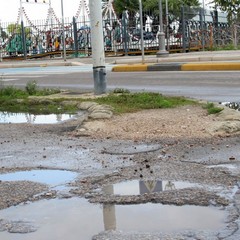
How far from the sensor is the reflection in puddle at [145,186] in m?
5.24

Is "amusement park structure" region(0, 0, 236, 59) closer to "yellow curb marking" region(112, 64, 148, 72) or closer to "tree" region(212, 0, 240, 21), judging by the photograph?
"tree" region(212, 0, 240, 21)

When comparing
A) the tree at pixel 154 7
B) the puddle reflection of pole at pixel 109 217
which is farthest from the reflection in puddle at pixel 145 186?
the tree at pixel 154 7

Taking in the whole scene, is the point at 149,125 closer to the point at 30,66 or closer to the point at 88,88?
the point at 88,88

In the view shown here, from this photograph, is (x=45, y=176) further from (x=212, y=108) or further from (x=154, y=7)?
(x=154, y=7)

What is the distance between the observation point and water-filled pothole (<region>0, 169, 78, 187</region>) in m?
5.78

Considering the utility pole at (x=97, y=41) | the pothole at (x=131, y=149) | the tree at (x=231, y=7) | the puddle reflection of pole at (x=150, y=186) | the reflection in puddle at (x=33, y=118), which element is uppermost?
the tree at (x=231, y=7)

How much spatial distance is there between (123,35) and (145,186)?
26.6 meters

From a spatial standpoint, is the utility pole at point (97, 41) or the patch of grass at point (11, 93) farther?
the patch of grass at point (11, 93)

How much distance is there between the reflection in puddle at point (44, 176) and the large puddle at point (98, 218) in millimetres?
767

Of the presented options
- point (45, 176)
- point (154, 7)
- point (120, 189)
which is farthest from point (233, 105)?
point (154, 7)

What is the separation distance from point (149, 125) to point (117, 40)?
24235mm

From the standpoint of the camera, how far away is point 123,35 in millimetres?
31547

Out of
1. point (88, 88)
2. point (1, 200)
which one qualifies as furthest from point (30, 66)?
point (1, 200)

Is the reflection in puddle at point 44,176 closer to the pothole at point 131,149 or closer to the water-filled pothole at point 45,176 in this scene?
the water-filled pothole at point 45,176
